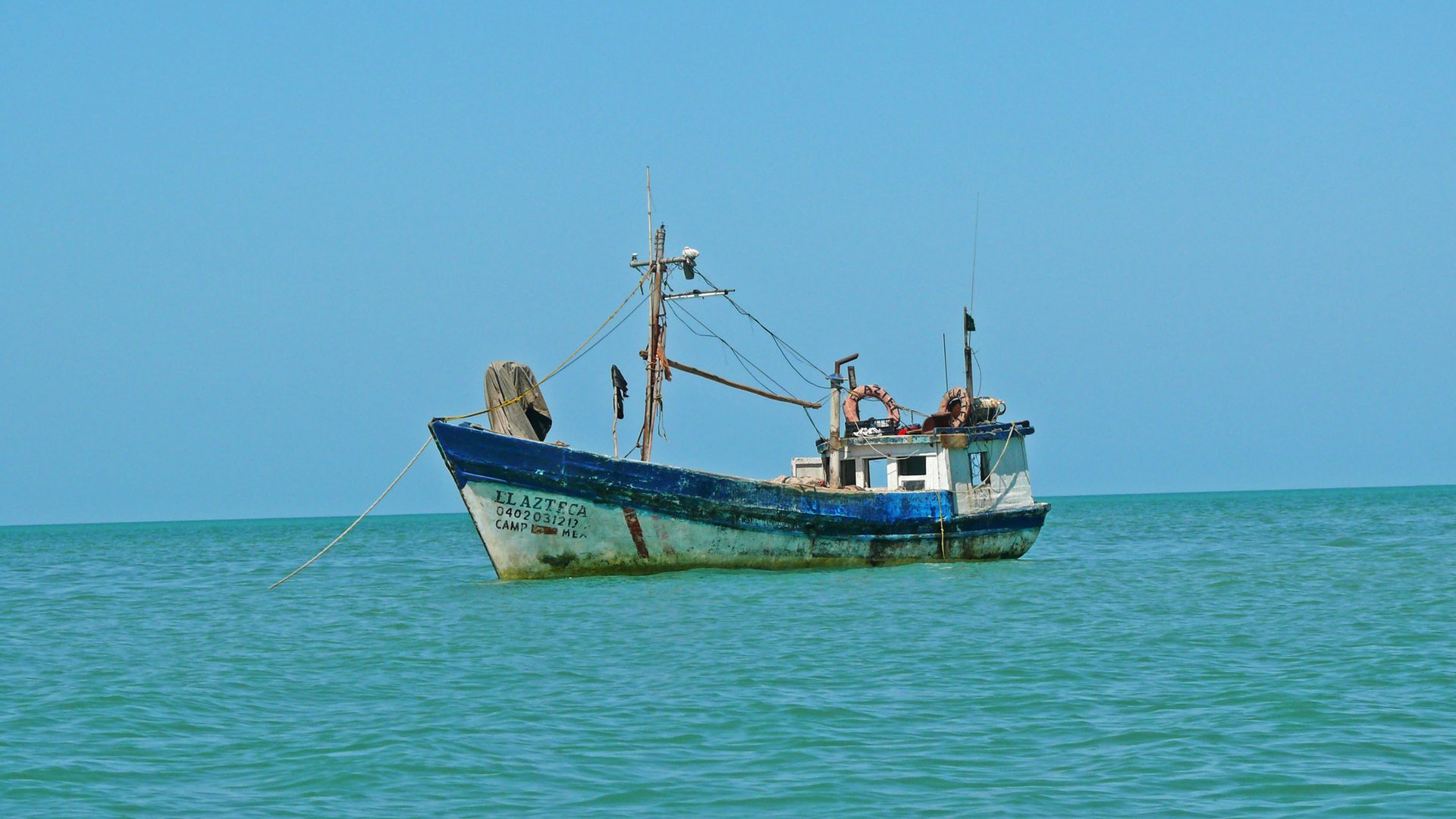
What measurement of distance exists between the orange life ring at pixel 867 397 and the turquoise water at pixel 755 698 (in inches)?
133

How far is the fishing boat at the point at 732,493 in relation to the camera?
66.8 feet

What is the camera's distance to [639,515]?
21.0m

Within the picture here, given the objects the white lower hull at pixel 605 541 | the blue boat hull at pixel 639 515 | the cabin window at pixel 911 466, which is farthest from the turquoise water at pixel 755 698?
the cabin window at pixel 911 466

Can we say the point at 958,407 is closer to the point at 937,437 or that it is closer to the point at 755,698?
the point at 937,437

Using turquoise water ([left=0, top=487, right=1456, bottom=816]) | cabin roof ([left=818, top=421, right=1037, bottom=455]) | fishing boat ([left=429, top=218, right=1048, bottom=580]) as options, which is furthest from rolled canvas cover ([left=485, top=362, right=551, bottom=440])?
cabin roof ([left=818, top=421, right=1037, bottom=455])

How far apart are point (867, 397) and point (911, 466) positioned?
1584mm

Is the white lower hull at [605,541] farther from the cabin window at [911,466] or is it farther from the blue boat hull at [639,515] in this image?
the cabin window at [911,466]

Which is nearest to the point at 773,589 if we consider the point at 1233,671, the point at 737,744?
the point at 1233,671

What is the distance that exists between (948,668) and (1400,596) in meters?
9.80

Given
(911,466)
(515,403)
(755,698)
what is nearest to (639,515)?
(515,403)

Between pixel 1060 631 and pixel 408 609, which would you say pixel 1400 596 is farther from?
pixel 408 609

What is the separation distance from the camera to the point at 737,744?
32.1 feet

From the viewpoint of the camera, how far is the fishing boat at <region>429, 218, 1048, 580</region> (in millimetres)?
20375

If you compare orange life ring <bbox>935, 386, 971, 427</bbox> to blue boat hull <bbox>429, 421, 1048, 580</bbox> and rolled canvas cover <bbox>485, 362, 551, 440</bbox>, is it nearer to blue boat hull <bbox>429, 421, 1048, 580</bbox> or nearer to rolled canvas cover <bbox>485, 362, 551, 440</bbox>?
blue boat hull <bbox>429, 421, 1048, 580</bbox>
